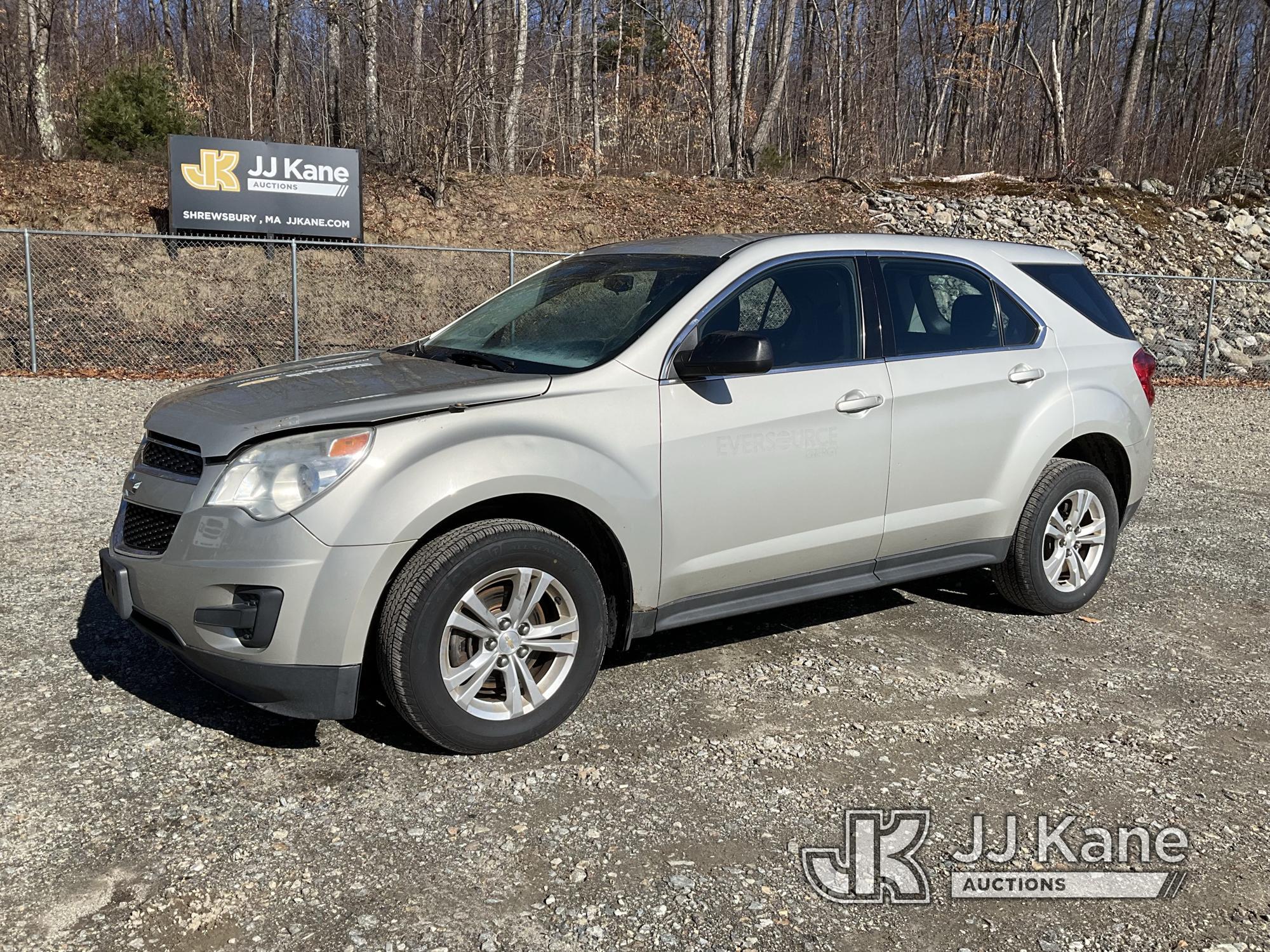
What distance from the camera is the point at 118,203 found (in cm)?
1930

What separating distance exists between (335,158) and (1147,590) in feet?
51.1

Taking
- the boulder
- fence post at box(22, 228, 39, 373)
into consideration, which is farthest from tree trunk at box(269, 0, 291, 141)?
the boulder

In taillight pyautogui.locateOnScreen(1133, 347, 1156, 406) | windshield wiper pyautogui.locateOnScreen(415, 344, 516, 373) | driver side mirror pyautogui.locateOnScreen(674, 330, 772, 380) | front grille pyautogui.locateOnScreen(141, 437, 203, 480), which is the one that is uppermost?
driver side mirror pyautogui.locateOnScreen(674, 330, 772, 380)

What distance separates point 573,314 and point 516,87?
20.5m

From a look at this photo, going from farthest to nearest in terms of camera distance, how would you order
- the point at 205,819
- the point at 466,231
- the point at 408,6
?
the point at 408,6, the point at 466,231, the point at 205,819

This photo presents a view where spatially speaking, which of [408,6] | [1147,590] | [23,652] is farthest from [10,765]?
[408,6]

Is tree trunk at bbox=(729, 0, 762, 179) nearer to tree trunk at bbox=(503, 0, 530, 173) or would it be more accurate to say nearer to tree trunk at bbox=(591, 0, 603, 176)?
tree trunk at bbox=(591, 0, 603, 176)

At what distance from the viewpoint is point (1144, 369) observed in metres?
5.90

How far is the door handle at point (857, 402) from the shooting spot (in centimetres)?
465

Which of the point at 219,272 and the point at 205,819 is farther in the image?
the point at 219,272

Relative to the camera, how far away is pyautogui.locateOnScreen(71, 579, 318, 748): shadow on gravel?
414 centimetres

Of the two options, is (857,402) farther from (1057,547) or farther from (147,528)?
(147,528)

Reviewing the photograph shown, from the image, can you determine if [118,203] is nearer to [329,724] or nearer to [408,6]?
[408,6]
